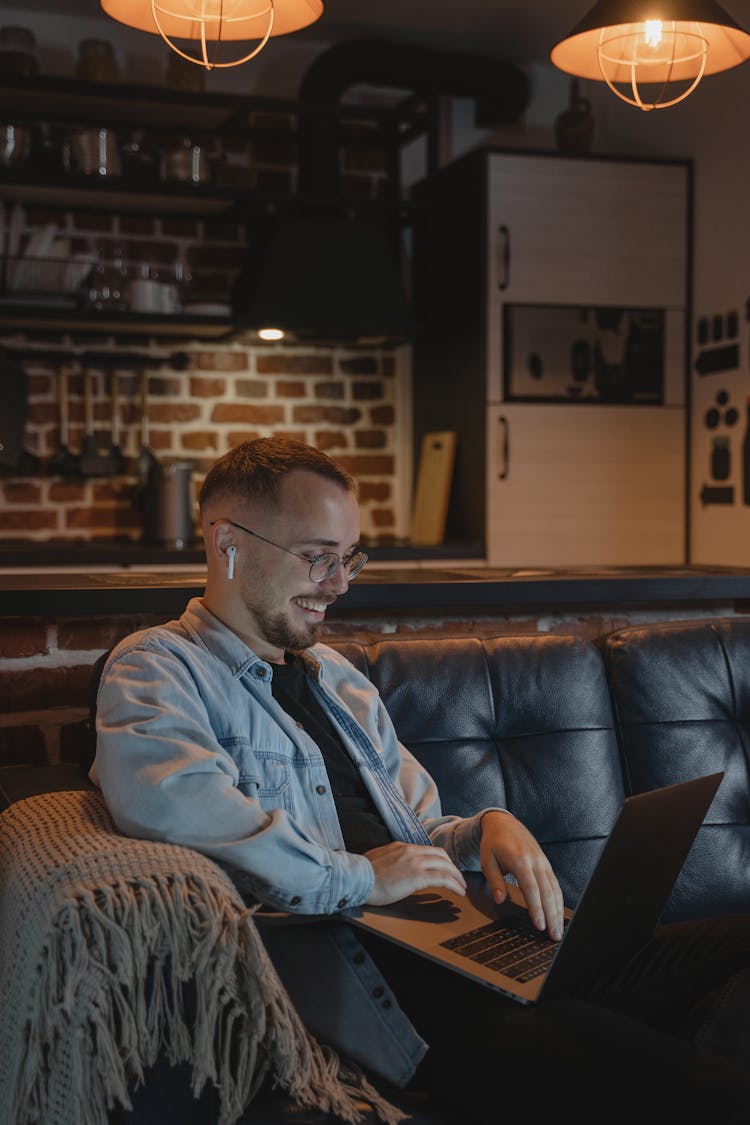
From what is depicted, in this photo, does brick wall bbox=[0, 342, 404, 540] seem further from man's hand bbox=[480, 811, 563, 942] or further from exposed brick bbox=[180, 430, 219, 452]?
man's hand bbox=[480, 811, 563, 942]

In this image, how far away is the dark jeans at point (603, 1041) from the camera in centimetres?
133

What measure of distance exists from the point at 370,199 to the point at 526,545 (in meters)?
1.40

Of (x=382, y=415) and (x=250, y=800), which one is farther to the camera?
(x=382, y=415)

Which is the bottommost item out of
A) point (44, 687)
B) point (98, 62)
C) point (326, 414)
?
point (44, 687)

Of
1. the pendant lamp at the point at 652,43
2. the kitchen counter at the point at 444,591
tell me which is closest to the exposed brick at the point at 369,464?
the kitchen counter at the point at 444,591

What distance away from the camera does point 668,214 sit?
4.83m

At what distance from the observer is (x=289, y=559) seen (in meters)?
1.77

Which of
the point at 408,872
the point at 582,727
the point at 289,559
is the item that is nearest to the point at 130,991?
the point at 408,872

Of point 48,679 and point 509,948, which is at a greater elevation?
point 48,679

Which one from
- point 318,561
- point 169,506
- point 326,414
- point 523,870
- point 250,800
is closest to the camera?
point 250,800

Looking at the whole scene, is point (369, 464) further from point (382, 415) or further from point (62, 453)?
point (62, 453)

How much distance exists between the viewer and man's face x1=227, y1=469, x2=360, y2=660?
5.81 ft

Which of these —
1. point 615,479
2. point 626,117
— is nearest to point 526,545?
point 615,479

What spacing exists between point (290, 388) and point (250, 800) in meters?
3.60
